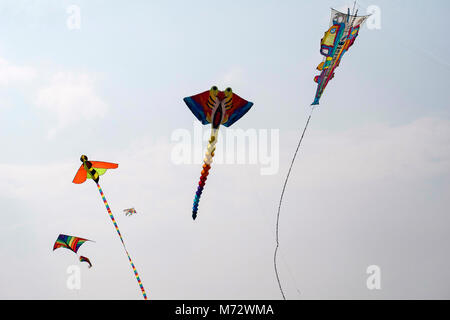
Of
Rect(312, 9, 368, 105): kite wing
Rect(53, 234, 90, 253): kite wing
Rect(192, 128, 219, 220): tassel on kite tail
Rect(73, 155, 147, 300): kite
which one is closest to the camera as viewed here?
Rect(312, 9, 368, 105): kite wing

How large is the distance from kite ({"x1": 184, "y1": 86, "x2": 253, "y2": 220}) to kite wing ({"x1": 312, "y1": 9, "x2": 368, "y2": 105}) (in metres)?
4.21

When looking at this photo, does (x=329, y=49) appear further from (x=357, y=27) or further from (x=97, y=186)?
(x=97, y=186)

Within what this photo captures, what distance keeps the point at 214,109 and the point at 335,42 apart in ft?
24.3

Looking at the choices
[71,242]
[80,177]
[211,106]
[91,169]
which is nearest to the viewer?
[211,106]

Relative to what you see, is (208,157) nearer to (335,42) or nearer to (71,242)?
A: (335,42)

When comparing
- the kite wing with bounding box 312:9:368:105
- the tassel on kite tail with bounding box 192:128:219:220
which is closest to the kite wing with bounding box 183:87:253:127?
the tassel on kite tail with bounding box 192:128:219:220

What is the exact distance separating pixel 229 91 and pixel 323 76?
551 centimetres

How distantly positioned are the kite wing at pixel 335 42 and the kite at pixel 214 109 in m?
4.21

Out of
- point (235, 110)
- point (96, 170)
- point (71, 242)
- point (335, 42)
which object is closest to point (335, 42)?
point (335, 42)

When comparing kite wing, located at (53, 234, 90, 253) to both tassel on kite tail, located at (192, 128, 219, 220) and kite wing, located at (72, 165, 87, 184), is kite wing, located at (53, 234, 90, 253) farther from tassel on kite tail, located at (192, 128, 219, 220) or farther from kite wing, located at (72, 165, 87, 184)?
tassel on kite tail, located at (192, 128, 219, 220)

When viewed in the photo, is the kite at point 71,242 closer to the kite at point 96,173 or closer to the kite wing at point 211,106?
the kite at point 96,173

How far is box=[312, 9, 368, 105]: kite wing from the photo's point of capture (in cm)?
2136

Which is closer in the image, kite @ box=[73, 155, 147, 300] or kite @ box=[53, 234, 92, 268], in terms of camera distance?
kite @ box=[73, 155, 147, 300]

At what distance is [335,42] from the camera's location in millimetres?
21719
